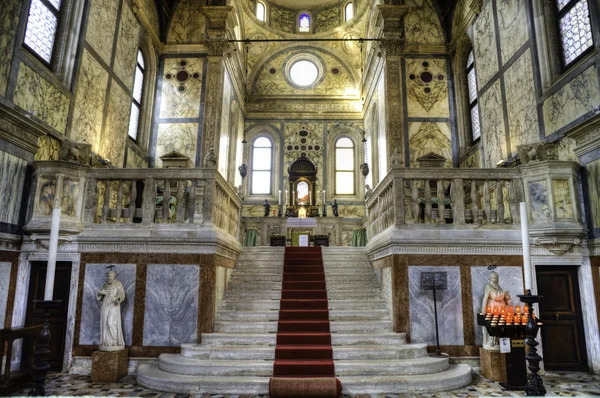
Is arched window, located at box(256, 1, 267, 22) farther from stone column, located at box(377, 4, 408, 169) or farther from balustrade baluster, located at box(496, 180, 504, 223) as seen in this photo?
balustrade baluster, located at box(496, 180, 504, 223)

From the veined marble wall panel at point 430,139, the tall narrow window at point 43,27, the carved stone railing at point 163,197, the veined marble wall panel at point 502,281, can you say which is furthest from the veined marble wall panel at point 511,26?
the tall narrow window at point 43,27

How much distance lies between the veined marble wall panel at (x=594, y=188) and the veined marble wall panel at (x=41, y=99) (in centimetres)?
1047

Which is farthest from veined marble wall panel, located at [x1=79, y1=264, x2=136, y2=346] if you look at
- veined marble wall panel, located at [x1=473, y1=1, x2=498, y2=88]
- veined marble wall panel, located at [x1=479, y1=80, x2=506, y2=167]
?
veined marble wall panel, located at [x1=473, y1=1, x2=498, y2=88]

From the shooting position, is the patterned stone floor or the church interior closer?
the patterned stone floor

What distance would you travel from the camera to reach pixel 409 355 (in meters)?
6.57

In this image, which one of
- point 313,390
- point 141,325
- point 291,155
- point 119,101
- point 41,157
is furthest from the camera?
point 291,155

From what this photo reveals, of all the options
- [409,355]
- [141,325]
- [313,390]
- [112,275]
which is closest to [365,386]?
[313,390]

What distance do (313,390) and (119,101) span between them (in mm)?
10111

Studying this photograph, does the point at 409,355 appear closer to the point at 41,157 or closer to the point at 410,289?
the point at 410,289

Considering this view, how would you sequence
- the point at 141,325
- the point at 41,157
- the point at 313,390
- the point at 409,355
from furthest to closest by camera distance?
the point at 41,157
the point at 141,325
the point at 409,355
the point at 313,390

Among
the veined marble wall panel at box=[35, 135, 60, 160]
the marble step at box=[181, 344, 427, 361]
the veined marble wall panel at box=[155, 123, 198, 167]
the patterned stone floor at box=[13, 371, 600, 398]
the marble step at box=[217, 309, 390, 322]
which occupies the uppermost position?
the veined marble wall panel at box=[155, 123, 198, 167]

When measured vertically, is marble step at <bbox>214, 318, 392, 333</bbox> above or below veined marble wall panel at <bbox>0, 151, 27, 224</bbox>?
below

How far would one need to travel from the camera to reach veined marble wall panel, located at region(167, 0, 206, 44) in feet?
50.1

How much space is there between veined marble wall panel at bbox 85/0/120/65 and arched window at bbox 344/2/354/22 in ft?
38.7
